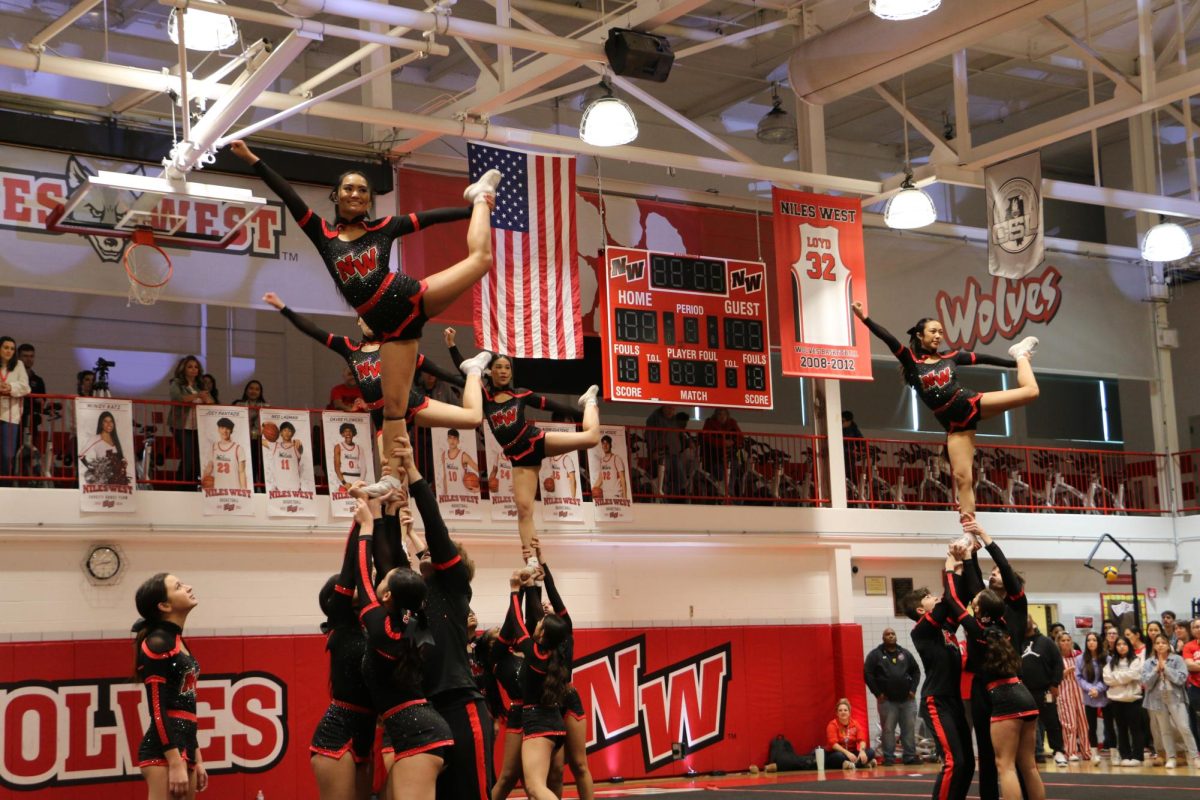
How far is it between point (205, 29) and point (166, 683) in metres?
7.28

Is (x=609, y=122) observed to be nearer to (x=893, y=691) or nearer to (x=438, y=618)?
(x=893, y=691)

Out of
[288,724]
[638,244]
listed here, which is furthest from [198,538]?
[638,244]

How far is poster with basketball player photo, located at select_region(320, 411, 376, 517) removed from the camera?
17.7 m

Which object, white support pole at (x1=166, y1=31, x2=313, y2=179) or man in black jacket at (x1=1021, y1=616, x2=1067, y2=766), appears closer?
white support pole at (x1=166, y1=31, x2=313, y2=179)

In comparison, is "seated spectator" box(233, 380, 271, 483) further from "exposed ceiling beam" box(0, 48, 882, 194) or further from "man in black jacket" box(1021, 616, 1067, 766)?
"man in black jacket" box(1021, 616, 1067, 766)

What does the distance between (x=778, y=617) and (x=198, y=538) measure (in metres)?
8.91

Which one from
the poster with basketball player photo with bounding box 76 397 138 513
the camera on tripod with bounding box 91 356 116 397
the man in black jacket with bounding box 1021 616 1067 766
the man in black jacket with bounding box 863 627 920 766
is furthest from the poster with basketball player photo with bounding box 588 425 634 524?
the camera on tripod with bounding box 91 356 116 397

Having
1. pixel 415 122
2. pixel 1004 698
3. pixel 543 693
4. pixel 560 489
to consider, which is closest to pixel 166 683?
pixel 543 693

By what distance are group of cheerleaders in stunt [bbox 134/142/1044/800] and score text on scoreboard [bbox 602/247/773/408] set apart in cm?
468

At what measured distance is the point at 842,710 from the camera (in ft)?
68.8

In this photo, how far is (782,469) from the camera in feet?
71.8

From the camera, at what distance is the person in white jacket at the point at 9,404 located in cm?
1580

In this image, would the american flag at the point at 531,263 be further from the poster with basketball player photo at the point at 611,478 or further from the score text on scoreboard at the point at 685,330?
the poster with basketball player photo at the point at 611,478

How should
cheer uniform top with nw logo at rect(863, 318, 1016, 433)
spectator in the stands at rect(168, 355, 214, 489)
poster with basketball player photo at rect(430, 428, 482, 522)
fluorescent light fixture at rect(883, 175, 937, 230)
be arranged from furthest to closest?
fluorescent light fixture at rect(883, 175, 937, 230) < poster with basketball player photo at rect(430, 428, 482, 522) < spectator in the stands at rect(168, 355, 214, 489) < cheer uniform top with nw logo at rect(863, 318, 1016, 433)
